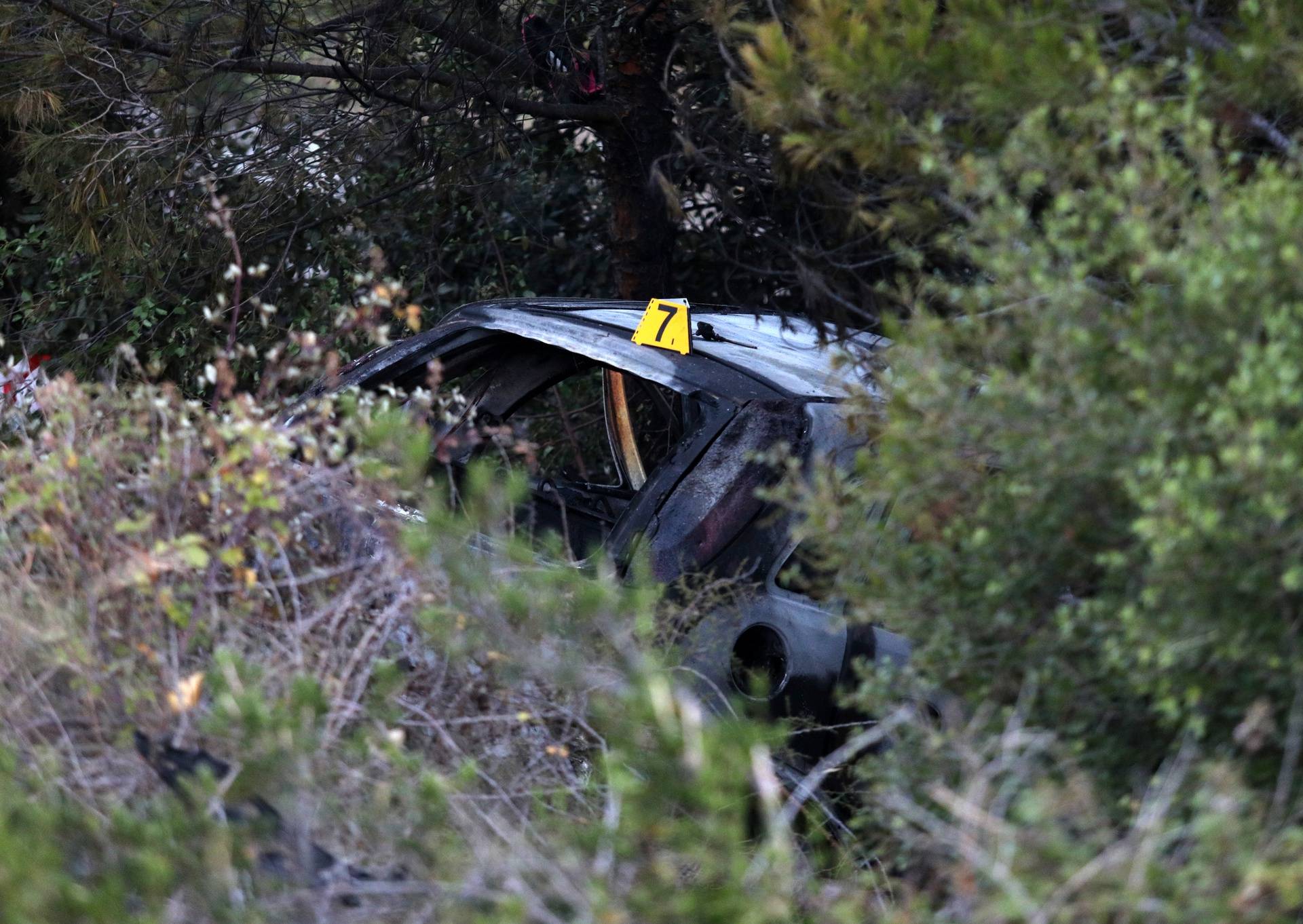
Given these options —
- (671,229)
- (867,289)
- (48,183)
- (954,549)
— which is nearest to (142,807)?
(954,549)

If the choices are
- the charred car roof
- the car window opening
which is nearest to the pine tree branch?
the car window opening

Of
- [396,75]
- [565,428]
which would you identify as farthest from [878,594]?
[565,428]

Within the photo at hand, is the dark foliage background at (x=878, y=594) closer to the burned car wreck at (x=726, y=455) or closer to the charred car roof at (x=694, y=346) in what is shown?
the burned car wreck at (x=726, y=455)

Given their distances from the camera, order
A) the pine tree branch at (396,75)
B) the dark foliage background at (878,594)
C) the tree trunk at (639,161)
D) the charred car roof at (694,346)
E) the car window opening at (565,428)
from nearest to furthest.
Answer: the dark foliage background at (878,594) → the charred car roof at (694,346) → the car window opening at (565,428) → the pine tree branch at (396,75) → the tree trunk at (639,161)

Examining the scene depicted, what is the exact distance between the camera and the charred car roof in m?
4.18

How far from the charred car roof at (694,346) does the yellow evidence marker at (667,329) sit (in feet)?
0.12

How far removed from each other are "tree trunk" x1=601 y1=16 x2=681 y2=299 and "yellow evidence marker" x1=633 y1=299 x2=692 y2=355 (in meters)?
2.03

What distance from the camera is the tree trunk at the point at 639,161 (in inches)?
264

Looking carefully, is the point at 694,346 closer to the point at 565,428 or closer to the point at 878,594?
the point at 878,594

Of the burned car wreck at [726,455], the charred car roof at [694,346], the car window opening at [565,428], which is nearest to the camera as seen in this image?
the burned car wreck at [726,455]

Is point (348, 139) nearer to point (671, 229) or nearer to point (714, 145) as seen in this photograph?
point (671, 229)

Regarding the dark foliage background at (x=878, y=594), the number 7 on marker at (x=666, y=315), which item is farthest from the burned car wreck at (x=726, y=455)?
the dark foliage background at (x=878, y=594)

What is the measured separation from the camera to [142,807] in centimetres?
286

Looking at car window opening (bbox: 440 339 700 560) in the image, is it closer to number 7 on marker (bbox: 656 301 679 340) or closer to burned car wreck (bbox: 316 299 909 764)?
burned car wreck (bbox: 316 299 909 764)
